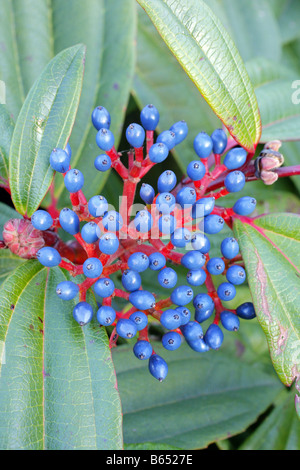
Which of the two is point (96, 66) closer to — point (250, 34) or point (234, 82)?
point (234, 82)

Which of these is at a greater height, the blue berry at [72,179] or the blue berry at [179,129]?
the blue berry at [179,129]

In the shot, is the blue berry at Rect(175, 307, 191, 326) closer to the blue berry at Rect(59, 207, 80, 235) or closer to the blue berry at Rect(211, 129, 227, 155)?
the blue berry at Rect(59, 207, 80, 235)

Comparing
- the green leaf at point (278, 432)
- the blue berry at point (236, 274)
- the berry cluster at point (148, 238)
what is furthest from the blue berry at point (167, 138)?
the green leaf at point (278, 432)

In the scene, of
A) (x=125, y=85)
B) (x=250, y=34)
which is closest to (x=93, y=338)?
(x=125, y=85)

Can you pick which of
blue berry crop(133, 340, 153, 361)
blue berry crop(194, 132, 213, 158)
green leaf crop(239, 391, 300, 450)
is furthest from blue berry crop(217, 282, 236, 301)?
green leaf crop(239, 391, 300, 450)

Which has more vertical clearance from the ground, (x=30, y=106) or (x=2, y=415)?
(x=30, y=106)

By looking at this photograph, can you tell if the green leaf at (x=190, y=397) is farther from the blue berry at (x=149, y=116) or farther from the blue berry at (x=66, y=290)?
the blue berry at (x=149, y=116)

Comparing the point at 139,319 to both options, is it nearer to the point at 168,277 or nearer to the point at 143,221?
the point at 168,277
